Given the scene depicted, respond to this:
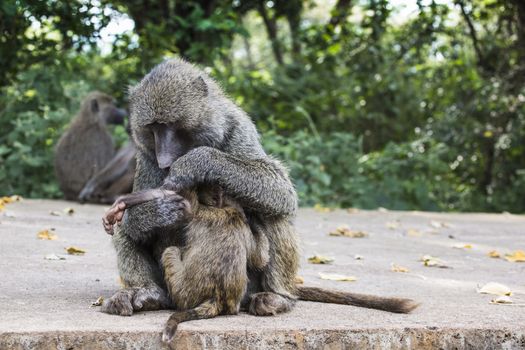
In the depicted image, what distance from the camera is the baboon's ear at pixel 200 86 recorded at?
390 centimetres

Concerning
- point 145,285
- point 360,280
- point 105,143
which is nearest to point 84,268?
point 145,285

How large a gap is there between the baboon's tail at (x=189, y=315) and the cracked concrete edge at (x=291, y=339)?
0.15 ft

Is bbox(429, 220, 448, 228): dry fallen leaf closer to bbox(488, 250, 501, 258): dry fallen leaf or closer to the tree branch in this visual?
bbox(488, 250, 501, 258): dry fallen leaf

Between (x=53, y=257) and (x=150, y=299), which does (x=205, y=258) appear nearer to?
(x=150, y=299)

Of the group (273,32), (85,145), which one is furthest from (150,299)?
(273,32)

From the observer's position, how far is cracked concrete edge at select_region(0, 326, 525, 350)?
9.85 feet

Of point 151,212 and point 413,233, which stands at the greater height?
point 151,212

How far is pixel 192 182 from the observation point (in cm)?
359

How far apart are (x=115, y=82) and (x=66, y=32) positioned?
9.76ft

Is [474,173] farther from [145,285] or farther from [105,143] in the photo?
[145,285]

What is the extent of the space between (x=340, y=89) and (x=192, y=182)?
980 centimetres

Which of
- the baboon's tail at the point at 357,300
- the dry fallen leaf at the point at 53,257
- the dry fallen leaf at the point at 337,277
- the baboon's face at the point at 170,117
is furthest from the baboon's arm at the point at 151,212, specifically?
the dry fallen leaf at the point at 337,277

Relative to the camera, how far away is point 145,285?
3.74 m

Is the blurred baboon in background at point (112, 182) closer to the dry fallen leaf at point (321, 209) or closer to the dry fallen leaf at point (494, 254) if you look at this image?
the dry fallen leaf at point (321, 209)
